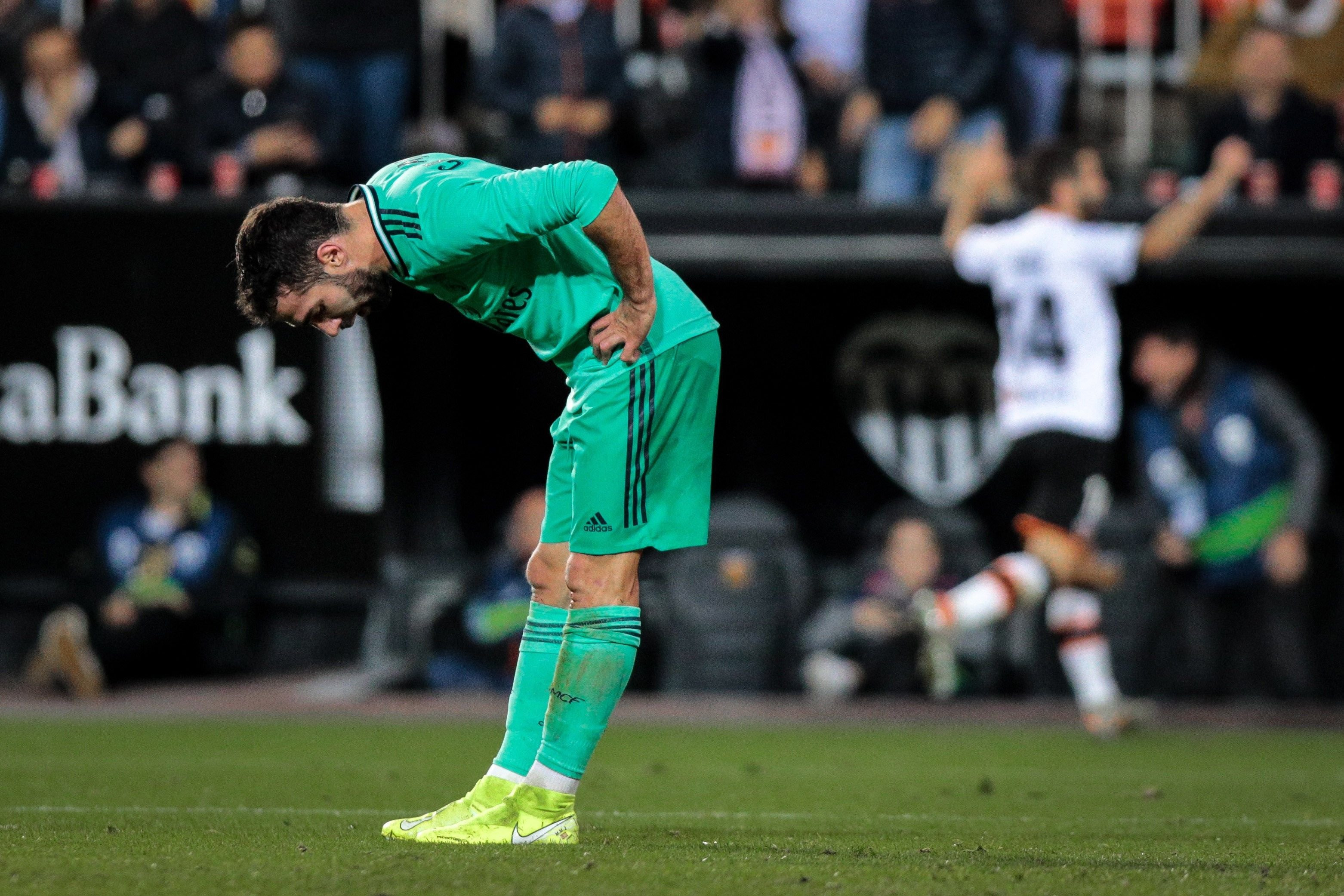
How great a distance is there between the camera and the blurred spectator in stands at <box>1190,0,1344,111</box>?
1087 cm

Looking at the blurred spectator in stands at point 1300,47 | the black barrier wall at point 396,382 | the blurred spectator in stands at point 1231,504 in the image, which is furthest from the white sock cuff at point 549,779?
the blurred spectator in stands at point 1300,47

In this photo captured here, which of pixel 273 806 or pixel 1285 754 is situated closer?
pixel 273 806

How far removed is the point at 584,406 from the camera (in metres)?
4.35

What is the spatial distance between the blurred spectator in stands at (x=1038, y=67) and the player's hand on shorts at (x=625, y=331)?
21.4 feet

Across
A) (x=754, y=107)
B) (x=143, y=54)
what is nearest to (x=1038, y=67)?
(x=754, y=107)

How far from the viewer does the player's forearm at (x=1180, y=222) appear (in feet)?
26.5

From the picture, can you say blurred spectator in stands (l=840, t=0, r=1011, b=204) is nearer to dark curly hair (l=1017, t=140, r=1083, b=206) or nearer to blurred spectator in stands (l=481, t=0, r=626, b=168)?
blurred spectator in stands (l=481, t=0, r=626, b=168)

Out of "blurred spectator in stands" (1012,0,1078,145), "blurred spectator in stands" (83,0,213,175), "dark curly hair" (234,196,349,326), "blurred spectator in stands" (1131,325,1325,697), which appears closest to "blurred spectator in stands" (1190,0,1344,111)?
"blurred spectator in stands" (1012,0,1078,145)

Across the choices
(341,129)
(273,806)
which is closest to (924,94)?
(341,129)

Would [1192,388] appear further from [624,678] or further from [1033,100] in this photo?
[624,678]

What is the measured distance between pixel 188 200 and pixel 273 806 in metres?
5.24

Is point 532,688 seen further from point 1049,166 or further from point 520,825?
point 1049,166

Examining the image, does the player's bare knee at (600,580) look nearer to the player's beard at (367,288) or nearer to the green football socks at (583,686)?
the green football socks at (583,686)

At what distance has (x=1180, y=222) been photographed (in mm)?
8055
